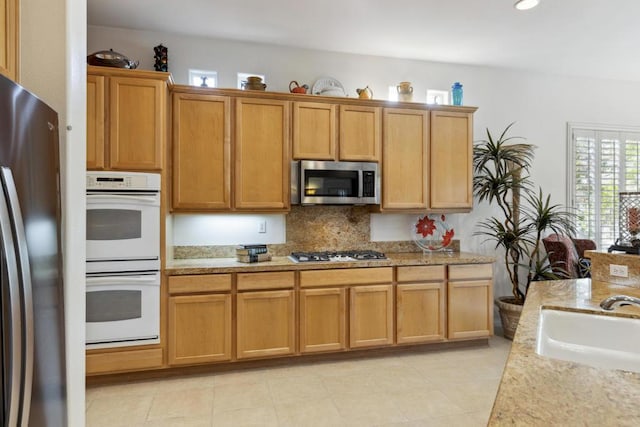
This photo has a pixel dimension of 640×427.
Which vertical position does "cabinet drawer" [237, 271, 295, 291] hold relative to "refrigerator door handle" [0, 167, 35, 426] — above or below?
below

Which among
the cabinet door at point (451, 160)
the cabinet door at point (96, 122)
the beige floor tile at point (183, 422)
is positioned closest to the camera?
the beige floor tile at point (183, 422)

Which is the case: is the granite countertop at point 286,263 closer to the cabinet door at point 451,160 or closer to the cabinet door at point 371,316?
the cabinet door at point 371,316

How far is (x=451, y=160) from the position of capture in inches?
148

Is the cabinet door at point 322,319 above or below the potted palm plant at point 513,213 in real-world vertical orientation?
below

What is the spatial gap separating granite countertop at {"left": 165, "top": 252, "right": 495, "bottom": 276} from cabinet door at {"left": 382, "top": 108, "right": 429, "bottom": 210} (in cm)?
52

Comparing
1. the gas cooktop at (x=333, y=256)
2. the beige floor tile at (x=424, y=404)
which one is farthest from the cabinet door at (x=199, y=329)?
the beige floor tile at (x=424, y=404)

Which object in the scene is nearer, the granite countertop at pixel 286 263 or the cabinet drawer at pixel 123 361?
the cabinet drawer at pixel 123 361

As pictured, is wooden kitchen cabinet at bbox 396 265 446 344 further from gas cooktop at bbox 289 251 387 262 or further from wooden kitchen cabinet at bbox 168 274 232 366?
wooden kitchen cabinet at bbox 168 274 232 366

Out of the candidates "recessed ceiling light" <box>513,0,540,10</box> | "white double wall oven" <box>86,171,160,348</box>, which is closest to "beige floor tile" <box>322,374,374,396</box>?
"white double wall oven" <box>86,171,160,348</box>

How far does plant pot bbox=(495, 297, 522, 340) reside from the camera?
3697 mm

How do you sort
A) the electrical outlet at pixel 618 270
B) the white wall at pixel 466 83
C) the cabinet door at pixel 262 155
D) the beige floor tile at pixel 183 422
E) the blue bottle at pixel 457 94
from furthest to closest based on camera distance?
the blue bottle at pixel 457 94 < the white wall at pixel 466 83 < the cabinet door at pixel 262 155 < the beige floor tile at pixel 183 422 < the electrical outlet at pixel 618 270

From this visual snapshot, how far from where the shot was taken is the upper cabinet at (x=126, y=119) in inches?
109

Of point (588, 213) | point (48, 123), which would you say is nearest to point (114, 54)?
point (48, 123)

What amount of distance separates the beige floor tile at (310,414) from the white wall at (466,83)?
6.26ft
